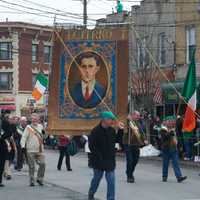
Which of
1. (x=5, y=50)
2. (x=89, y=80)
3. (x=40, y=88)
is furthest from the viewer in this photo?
(x=5, y=50)

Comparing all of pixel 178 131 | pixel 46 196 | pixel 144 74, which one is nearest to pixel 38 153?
pixel 46 196

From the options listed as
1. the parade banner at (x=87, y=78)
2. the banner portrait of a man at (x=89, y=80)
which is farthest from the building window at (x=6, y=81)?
the banner portrait of a man at (x=89, y=80)

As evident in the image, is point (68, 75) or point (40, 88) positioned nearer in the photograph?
point (68, 75)

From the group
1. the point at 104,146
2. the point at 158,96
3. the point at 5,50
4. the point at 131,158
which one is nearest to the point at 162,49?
the point at 158,96

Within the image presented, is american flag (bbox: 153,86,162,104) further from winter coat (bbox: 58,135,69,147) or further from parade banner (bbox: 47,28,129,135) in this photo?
parade banner (bbox: 47,28,129,135)

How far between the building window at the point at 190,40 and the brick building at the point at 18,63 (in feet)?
92.0

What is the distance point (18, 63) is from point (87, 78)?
45.6 m

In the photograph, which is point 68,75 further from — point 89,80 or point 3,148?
point 3,148

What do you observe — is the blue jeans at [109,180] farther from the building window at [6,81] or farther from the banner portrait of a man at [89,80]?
the building window at [6,81]

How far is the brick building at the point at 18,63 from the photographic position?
59469 mm

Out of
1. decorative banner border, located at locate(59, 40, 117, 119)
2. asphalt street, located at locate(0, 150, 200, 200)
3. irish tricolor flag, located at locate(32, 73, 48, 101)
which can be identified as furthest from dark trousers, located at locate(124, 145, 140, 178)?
irish tricolor flag, located at locate(32, 73, 48, 101)

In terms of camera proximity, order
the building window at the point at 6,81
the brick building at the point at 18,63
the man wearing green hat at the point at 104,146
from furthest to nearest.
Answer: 1. the building window at the point at 6,81
2. the brick building at the point at 18,63
3. the man wearing green hat at the point at 104,146

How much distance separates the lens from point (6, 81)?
2371 inches

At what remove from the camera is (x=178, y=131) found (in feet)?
79.0
